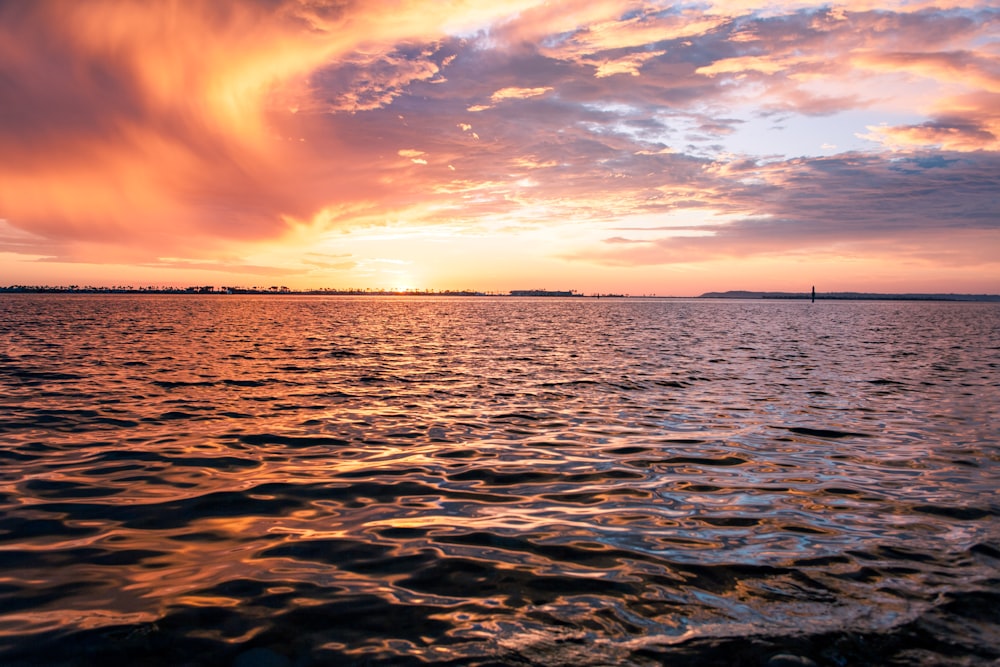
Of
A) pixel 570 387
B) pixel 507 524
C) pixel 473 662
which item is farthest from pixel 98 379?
pixel 473 662

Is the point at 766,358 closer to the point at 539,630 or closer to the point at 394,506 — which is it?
the point at 394,506

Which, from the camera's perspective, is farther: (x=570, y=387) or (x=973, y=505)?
(x=570, y=387)

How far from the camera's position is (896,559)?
770 centimetres

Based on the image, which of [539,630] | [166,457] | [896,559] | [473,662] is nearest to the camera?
[473,662]

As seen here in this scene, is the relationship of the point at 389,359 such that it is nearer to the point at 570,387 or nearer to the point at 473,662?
the point at 570,387

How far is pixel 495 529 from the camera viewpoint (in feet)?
28.8

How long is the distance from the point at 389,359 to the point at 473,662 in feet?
97.6

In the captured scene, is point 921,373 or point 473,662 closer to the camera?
point 473,662

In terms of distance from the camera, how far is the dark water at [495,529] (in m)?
5.75

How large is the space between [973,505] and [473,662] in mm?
9466

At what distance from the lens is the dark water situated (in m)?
5.75

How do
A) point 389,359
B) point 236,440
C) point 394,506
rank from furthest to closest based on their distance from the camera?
point 389,359 < point 236,440 < point 394,506

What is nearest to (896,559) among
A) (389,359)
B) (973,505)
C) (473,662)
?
(973,505)

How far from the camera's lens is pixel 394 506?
988cm
